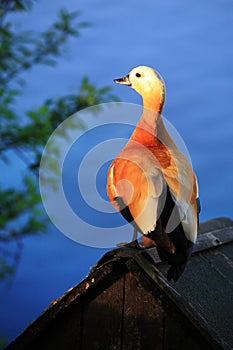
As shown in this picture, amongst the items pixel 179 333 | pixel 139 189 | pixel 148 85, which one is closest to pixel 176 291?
pixel 179 333

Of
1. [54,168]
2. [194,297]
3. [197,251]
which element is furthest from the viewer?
[54,168]

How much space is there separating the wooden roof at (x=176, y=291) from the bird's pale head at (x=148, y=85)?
266mm

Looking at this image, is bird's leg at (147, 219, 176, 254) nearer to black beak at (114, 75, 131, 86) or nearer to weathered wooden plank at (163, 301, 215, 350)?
weathered wooden plank at (163, 301, 215, 350)

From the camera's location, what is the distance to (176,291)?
44.4 inches

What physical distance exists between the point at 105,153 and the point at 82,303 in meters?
0.28

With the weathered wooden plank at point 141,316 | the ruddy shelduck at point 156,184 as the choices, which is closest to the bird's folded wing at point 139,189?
the ruddy shelduck at point 156,184

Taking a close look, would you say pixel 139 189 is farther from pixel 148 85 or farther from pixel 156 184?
pixel 148 85

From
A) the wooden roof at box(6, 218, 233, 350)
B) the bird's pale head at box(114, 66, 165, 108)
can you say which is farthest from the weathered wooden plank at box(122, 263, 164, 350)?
the bird's pale head at box(114, 66, 165, 108)

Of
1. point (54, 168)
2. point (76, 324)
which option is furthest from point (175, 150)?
point (54, 168)

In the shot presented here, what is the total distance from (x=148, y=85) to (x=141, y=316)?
408mm

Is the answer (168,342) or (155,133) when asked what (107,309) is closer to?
(168,342)

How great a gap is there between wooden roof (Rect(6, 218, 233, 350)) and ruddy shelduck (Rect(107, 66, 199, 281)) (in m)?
0.04

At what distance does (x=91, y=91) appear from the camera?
9.16 ft

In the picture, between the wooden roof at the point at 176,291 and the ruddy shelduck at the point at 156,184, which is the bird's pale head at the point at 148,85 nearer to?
the ruddy shelduck at the point at 156,184
